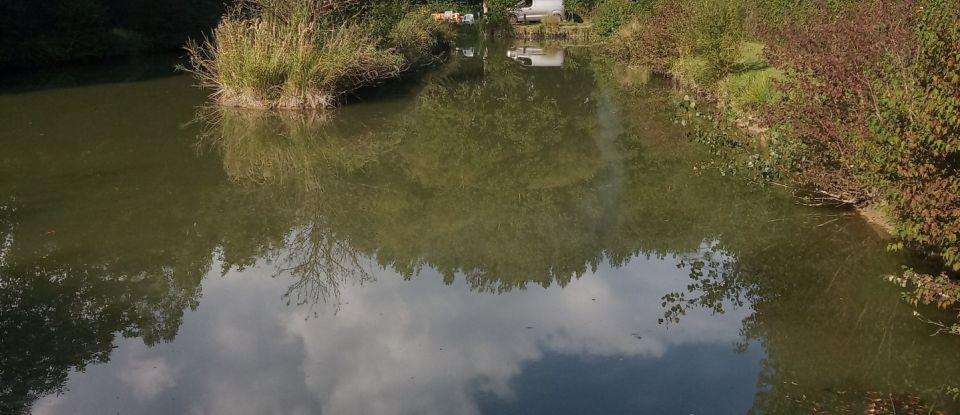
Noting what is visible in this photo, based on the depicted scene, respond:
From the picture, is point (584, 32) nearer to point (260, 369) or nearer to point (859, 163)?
point (859, 163)

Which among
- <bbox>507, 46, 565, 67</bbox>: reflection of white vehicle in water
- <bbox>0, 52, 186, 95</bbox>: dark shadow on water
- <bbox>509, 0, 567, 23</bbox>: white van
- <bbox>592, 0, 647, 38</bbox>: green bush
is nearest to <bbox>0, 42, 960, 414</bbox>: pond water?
<bbox>0, 52, 186, 95</bbox>: dark shadow on water

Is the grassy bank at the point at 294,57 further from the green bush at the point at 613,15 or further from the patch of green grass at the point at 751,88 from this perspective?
the green bush at the point at 613,15

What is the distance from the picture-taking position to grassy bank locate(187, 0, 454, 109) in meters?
14.2

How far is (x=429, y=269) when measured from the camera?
7.32m

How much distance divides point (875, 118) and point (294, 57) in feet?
33.6

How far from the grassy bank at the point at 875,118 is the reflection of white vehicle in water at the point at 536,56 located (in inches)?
415

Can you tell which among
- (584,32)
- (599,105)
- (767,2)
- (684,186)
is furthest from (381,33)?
(584,32)

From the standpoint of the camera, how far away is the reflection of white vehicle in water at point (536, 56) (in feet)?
80.5

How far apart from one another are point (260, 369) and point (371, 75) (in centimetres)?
1186

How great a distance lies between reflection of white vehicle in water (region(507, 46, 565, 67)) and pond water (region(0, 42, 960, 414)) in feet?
37.4

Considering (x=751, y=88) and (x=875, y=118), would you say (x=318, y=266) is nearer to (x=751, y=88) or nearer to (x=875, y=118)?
(x=875, y=118)

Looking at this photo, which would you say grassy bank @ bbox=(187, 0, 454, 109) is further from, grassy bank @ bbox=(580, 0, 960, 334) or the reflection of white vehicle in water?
the reflection of white vehicle in water

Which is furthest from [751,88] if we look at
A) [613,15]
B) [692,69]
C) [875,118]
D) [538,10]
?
[538,10]

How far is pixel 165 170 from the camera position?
1037 centimetres
